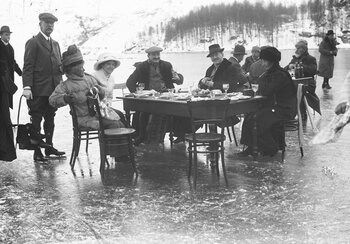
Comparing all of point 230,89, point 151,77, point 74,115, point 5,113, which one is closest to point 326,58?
point 230,89

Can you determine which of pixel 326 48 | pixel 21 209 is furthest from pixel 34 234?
pixel 326 48

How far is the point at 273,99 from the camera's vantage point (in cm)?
662

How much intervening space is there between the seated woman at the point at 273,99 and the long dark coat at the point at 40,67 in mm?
2789

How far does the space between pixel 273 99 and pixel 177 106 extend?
131 centimetres

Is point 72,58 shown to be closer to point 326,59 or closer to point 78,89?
point 78,89

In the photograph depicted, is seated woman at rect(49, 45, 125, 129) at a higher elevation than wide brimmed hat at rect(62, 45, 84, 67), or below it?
below

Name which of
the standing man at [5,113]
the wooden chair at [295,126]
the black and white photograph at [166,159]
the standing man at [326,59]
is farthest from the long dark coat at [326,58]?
the standing man at [5,113]

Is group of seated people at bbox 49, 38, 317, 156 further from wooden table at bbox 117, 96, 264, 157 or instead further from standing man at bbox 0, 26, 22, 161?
standing man at bbox 0, 26, 22, 161

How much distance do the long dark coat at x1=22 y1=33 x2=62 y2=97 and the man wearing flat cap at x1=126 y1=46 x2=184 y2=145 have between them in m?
1.52

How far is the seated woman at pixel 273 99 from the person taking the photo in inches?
257

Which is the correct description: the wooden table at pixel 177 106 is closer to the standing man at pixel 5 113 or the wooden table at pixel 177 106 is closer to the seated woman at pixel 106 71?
the seated woman at pixel 106 71

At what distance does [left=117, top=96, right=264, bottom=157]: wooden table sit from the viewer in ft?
20.2

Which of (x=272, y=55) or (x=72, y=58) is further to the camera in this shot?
(x=272, y=55)

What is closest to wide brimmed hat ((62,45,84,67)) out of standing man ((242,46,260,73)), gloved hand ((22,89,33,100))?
gloved hand ((22,89,33,100))
